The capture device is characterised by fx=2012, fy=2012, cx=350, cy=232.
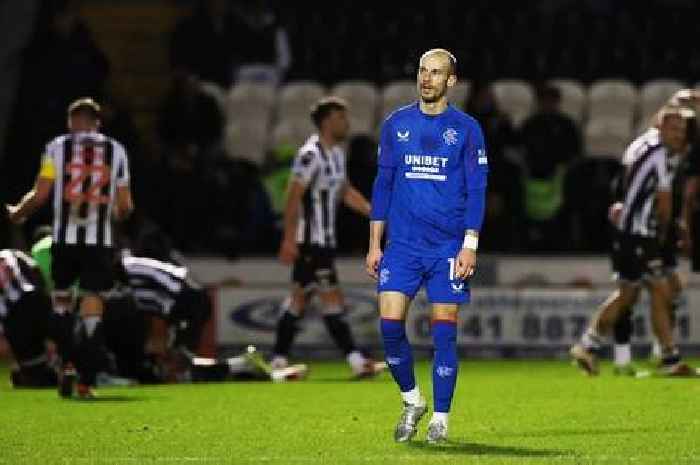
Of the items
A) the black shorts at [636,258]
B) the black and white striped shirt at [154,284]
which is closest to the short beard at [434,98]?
the black and white striped shirt at [154,284]

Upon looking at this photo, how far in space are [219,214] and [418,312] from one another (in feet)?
7.70

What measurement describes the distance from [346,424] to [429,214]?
1656mm

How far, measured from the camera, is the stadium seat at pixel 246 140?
21438 millimetres

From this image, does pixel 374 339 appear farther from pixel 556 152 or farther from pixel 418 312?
pixel 556 152

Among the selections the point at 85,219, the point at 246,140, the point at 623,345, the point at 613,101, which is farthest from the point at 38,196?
the point at 613,101

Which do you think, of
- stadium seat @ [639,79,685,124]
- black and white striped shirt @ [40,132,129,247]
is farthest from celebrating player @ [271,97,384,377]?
stadium seat @ [639,79,685,124]

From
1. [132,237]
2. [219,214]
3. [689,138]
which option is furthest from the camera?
[219,214]

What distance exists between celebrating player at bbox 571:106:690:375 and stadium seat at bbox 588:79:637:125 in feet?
20.9

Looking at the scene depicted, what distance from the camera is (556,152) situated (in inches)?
800

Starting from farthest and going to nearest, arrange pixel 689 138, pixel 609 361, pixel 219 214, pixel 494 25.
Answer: pixel 494 25 → pixel 219 214 → pixel 609 361 → pixel 689 138

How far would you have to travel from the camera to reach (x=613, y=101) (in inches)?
850

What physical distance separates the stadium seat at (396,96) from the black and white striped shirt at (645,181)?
6.71 meters

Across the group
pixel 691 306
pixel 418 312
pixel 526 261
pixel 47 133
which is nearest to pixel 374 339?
pixel 418 312

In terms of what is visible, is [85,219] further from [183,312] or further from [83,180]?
[183,312]
